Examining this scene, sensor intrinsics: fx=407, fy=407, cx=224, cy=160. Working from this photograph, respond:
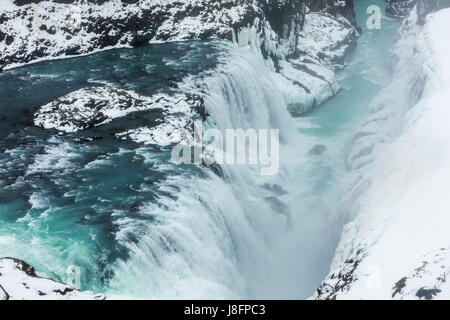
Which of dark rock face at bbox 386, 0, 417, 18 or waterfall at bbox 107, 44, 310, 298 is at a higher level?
dark rock face at bbox 386, 0, 417, 18

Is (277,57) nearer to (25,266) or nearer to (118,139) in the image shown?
(118,139)

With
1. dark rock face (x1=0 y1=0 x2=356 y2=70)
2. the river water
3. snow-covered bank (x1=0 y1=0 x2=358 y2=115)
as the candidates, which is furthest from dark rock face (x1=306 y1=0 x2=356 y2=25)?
the river water

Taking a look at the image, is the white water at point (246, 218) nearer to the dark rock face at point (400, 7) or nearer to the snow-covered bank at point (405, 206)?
the snow-covered bank at point (405, 206)

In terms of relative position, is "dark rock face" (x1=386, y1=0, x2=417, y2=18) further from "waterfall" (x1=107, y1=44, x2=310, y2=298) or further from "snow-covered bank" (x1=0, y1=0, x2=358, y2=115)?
"waterfall" (x1=107, y1=44, x2=310, y2=298)

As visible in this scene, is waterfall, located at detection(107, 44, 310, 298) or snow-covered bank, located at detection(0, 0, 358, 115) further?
snow-covered bank, located at detection(0, 0, 358, 115)

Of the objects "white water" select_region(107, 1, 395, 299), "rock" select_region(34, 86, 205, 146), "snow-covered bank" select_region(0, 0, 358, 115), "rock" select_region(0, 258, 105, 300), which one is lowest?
"white water" select_region(107, 1, 395, 299)

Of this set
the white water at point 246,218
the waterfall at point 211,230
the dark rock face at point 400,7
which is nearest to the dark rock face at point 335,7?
the dark rock face at point 400,7

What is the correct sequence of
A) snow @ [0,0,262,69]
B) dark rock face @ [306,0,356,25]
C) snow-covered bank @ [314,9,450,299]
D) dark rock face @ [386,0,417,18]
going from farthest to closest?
1. dark rock face @ [386,0,417,18]
2. dark rock face @ [306,0,356,25]
3. snow @ [0,0,262,69]
4. snow-covered bank @ [314,9,450,299]
